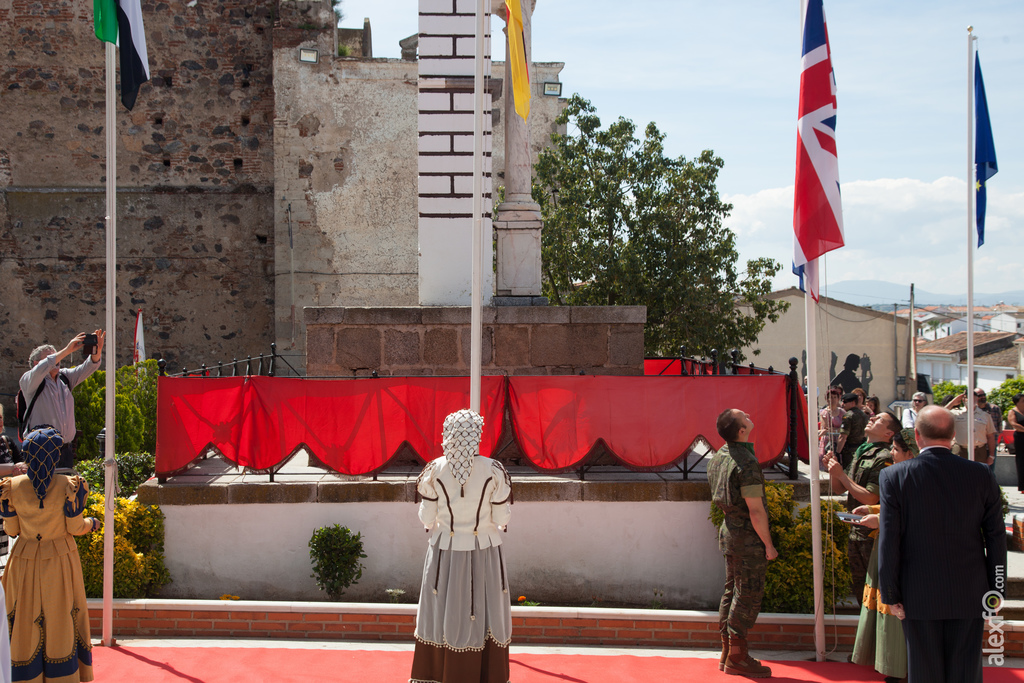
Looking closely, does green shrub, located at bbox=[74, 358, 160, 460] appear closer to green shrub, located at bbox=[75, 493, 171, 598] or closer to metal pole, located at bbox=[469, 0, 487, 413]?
green shrub, located at bbox=[75, 493, 171, 598]

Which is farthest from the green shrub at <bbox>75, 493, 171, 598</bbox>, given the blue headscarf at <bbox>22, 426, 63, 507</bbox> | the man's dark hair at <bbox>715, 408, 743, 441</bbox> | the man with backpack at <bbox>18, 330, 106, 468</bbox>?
the man's dark hair at <bbox>715, 408, 743, 441</bbox>

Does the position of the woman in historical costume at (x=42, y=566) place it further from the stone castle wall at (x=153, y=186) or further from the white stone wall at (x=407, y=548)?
the stone castle wall at (x=153, y=186)

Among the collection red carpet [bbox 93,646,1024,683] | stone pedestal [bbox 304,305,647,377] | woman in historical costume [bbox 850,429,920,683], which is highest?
stone pedestal [bbox 304,305,647,377]

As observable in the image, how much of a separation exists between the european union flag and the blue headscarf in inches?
262

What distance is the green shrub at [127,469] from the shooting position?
28.2ft

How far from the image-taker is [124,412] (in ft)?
35.5

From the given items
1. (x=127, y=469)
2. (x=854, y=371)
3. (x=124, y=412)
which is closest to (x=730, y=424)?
(x=127, y=469)

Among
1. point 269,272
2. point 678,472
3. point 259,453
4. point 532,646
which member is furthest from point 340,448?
point 269,272

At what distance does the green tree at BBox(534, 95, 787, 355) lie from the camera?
1431 cm

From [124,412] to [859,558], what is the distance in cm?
905

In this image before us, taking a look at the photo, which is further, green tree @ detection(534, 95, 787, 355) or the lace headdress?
green tree @ detection(534, 95, 787, 355)

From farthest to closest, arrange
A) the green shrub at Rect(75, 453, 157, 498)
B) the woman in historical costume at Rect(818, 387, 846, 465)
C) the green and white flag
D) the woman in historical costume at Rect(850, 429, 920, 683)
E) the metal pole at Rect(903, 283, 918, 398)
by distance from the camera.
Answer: the metal pole at Rect(903, 283, 918, 398)
the green shrub at Rect(75, 453, 157, 498)
the woman in historical costume at Rect(818, 387, 846, 465)
the green and white flag
the woman in historical costume at Rect(850, 429, 920, 683)

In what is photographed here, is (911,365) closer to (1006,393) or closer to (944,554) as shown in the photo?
(1006,393)

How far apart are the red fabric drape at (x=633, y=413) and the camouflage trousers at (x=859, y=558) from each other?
129 cm
